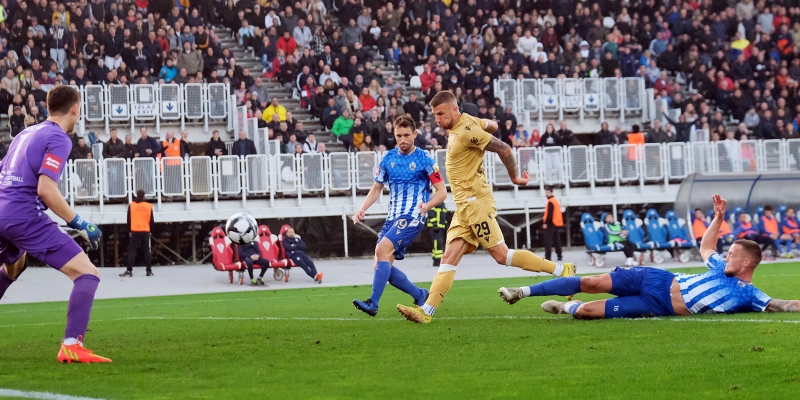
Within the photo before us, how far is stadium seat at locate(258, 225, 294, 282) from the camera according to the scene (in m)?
21.2

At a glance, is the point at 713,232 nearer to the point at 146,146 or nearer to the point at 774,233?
the point at 774,233

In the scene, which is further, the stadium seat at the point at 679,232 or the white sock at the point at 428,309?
the stadium seat at the point at 679,232

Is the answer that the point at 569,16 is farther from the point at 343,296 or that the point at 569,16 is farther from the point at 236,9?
the point at 343,296

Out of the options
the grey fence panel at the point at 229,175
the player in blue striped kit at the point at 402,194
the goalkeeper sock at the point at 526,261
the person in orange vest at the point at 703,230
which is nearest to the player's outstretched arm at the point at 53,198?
the player in blue striped kit at the point at 402,194

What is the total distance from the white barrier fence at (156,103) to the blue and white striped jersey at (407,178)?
16650 millimetres

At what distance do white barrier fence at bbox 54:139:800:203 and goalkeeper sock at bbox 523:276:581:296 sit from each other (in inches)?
612

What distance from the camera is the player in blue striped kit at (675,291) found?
31.1ft

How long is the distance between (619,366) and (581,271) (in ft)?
52.1

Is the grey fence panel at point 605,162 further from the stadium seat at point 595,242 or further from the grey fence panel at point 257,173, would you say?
the grey fence panel at point 257,173

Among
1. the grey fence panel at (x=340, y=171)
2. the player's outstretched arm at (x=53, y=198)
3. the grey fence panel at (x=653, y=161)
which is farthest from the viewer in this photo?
the grey fence panel at (x=653, y=161)

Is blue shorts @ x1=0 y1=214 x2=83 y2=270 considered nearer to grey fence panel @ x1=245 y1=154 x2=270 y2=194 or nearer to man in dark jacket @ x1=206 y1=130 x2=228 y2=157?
grey fence panel @ x1=245 y1=154 x2=270 y2=194

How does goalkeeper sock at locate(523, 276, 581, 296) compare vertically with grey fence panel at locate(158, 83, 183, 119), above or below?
below

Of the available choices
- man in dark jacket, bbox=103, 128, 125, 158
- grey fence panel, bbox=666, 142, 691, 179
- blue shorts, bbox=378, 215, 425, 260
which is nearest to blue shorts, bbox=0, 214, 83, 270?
blue shorts, bbox=378, 215, 425, 260

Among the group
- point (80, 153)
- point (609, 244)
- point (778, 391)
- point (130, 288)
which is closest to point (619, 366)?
point (778, 391)
